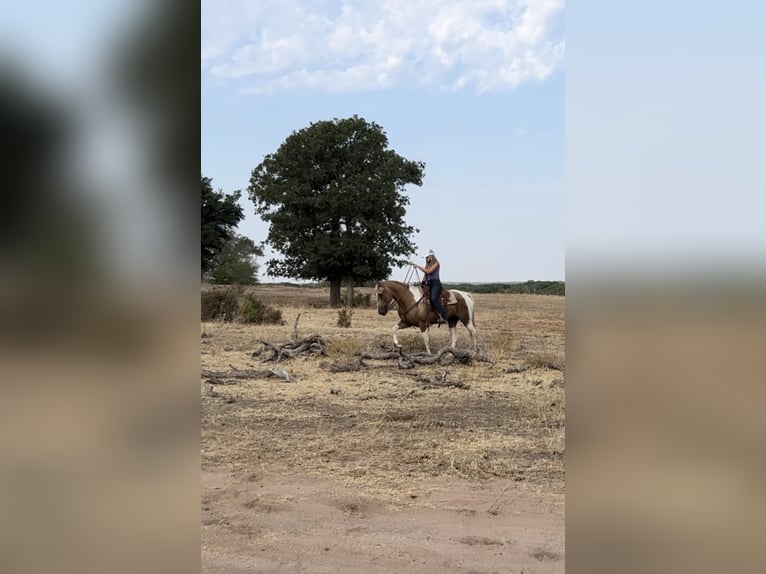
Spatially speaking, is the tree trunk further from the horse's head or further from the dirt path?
the dirt path

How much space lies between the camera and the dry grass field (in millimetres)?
3486

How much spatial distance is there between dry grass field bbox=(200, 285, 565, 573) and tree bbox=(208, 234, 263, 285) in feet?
39.9

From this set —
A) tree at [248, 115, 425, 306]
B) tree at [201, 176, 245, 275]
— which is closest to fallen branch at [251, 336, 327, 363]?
tree at [201, 176, 245, 275]

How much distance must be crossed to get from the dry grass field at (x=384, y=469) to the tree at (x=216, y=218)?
10646 millimetres

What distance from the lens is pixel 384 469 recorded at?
5047mm

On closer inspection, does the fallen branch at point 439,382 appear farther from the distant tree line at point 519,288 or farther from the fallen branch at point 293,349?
the distant tree line at point 519,288

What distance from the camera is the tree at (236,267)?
2205 cm

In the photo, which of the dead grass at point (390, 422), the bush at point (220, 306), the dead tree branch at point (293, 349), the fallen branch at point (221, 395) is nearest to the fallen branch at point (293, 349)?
the dead tree branch at point (293, 349)

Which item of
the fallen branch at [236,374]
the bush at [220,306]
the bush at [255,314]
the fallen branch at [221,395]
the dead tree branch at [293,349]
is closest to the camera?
the fallen branch at [221,395]

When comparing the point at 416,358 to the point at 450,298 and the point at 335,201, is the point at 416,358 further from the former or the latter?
the point at 335,201

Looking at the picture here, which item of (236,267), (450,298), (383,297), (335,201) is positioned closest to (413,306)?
(383,297)
